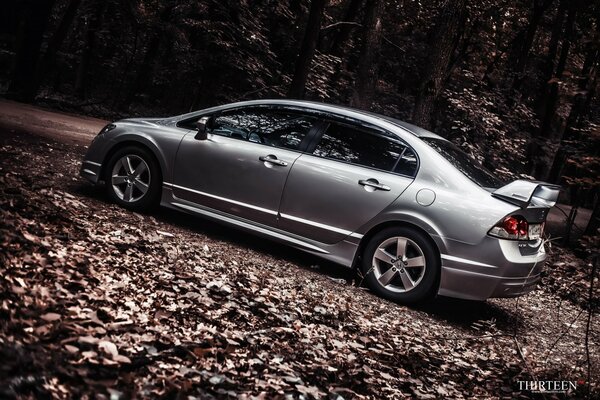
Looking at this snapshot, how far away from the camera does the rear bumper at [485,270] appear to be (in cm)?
528

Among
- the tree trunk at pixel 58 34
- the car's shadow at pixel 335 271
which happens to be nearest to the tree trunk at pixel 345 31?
the tree trunk at pixel 58 34

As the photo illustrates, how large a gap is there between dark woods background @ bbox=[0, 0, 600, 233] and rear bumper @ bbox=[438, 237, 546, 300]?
1.80 metres

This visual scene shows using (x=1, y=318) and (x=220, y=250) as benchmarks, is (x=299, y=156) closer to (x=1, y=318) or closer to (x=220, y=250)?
Result: (x=220, y=250)

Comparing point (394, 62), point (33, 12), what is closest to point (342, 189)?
point (33, 12)

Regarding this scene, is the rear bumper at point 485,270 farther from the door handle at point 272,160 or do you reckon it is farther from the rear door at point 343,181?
the door handle at point 272,160

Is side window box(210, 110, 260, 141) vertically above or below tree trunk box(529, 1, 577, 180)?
below

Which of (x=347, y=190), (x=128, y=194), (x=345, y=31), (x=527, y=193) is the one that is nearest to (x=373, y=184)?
(x=347, y=190)

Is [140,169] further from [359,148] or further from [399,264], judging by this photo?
[399,264]

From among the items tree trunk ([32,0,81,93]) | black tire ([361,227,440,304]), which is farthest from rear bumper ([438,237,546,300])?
tree trunk ([32,0,81,93])

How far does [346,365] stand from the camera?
396 centimetres

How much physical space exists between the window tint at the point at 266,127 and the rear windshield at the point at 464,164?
1.36 metres

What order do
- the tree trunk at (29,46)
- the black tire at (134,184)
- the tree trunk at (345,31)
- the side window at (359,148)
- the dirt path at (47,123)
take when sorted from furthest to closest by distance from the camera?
the tree trunk at (345,31), the tree trunk at (29,46), the dirt path at (47,123), the black tire at (134,184), the side window at (359,148)

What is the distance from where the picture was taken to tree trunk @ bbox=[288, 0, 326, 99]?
12820 millimetres

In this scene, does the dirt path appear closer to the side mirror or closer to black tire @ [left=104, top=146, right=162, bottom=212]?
black tire @ [left=104, top=146, right=162, bottom=212]
